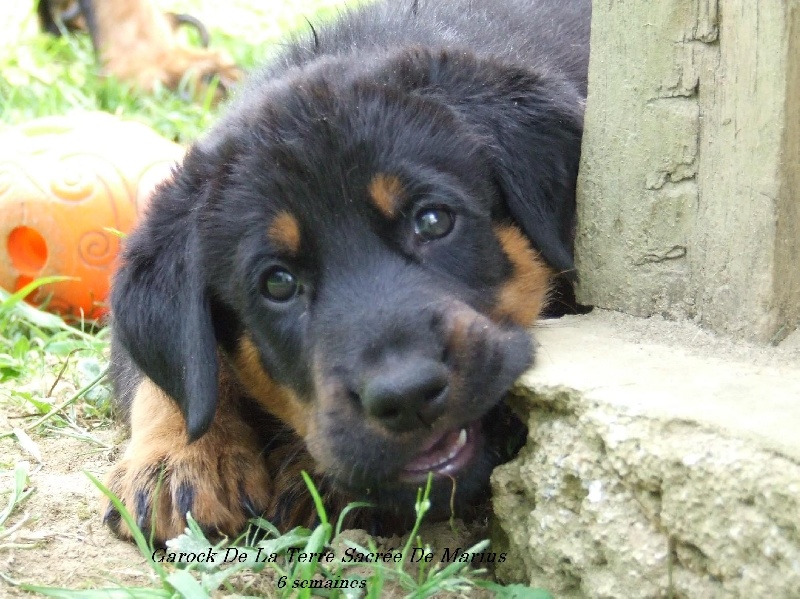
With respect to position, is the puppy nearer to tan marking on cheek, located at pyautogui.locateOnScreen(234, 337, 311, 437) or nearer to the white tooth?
tan marking on cheek, located at pyautogui.locateOnScreen(234, 337, 311, 437)

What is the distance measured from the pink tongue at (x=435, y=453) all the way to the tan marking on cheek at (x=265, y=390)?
19.5 inches

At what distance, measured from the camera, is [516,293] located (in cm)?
295

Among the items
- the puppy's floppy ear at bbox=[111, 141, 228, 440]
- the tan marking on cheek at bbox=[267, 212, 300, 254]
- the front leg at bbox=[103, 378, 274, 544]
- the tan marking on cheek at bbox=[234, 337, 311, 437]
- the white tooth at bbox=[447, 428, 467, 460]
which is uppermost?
the tan marking on cheek at bbox=[267, 212, 300, 254]

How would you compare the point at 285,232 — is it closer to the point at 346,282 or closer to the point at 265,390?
the point at 346,282

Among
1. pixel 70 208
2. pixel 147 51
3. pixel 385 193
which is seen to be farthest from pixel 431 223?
pixel 147 51

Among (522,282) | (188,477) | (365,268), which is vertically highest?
(365,268)

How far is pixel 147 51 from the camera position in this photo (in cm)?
728

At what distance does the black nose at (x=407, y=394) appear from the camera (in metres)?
2.33

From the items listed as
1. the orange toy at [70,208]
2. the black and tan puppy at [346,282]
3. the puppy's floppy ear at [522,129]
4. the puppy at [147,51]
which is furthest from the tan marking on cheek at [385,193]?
the puppy at [147,51]

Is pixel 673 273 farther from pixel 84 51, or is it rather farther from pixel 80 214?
pixel 84 51

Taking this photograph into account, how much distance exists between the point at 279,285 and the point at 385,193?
1.30 ft

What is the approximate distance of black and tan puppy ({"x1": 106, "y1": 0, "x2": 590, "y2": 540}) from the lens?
2.55 meters

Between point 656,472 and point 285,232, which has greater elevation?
point 285,232

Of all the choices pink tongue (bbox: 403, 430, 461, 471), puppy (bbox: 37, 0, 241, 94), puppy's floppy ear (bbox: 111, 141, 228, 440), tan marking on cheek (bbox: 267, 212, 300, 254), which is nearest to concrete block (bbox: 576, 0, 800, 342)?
pink tongue (bbox: 403, 430, 461, 471)
